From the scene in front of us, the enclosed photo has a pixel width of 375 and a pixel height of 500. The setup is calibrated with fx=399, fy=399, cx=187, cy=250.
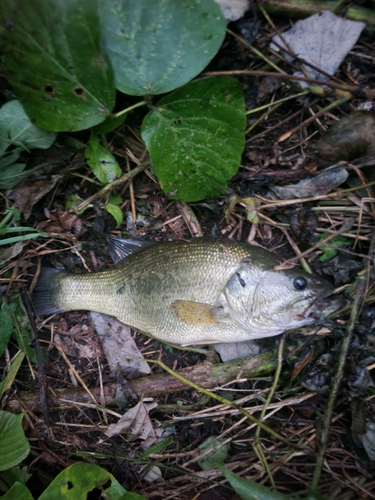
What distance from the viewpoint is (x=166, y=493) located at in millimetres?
2594

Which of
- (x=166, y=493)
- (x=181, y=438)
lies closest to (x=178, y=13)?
(x=181, y=438)

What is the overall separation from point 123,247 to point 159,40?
133 cm

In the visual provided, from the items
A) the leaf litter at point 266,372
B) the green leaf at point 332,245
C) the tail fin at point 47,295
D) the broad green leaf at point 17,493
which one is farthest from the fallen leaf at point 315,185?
the broad green leaf at point 17,493

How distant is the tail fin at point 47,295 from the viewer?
2.78m

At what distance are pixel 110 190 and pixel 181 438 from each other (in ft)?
5.80

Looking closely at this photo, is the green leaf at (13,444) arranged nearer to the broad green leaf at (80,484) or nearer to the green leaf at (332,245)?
the broad green leaf at (80,484)

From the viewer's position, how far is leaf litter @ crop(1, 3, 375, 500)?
2.51 m

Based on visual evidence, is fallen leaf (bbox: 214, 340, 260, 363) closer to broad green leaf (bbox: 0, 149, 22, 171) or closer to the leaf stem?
the leaf stem

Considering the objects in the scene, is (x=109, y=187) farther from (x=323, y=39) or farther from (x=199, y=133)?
(x=323, y=39)

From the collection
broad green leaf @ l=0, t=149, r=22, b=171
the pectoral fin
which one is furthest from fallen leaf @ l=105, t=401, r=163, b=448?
broad green leaf @ l=0, t=149, r=22, b=171

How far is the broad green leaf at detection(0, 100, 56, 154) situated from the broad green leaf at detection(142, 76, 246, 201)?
0.66m

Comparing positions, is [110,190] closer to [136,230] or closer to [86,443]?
[136,230]

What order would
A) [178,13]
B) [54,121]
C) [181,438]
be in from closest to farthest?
[178,13]
[54,121]
[181,438]

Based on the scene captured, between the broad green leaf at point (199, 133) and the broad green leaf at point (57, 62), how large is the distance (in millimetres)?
358
